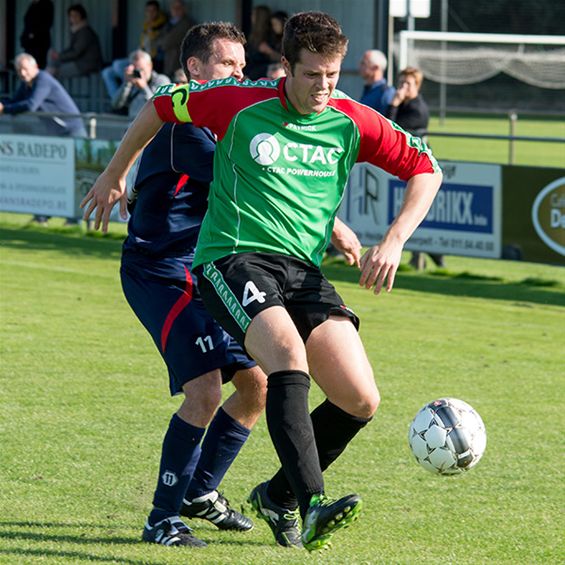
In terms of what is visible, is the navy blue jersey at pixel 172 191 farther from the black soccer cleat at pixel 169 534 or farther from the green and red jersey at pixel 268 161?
the black soccer cleat at pixel 169 534

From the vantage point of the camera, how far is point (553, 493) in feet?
20.2

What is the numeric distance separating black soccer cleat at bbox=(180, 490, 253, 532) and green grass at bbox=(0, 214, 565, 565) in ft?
0.24

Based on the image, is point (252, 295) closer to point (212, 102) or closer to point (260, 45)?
point (212, 102)

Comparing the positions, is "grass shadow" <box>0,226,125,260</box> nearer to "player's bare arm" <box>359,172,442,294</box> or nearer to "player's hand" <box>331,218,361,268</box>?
"player's hand" <box>331,218,361,268</box>

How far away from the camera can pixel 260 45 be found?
18297 mm

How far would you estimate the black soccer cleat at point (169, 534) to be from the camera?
5141 mm

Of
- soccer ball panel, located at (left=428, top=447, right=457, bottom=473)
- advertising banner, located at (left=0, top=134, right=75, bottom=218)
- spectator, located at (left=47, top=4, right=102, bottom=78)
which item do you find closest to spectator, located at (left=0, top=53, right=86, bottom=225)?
advertising banner, located at (left=0, top=134, right=75, bottom=218)

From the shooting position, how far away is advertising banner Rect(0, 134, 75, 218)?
52.5 ft

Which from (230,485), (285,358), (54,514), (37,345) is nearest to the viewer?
(285,358)

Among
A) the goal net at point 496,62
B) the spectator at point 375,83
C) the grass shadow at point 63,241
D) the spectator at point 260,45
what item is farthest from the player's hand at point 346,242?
the goal net at point 496,62

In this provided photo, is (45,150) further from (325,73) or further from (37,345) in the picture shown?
(325,73)

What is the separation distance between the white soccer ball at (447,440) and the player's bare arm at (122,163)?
165 centimetres

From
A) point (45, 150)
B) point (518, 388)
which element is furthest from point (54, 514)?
point (45, 150)

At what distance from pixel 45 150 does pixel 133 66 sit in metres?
1.53
